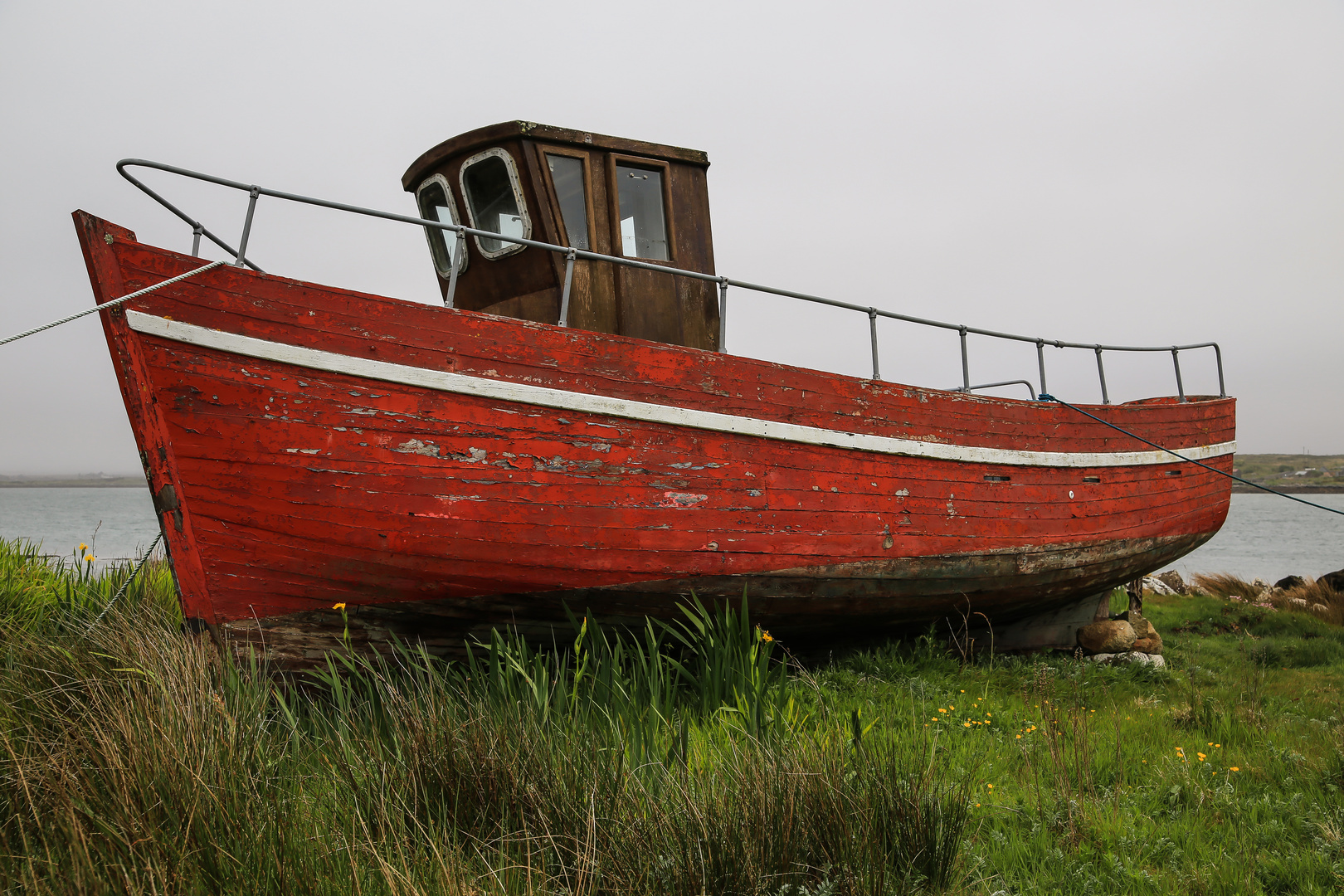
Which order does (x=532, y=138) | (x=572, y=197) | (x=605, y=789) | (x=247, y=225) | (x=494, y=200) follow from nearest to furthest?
(x=605, y=789) → (x=247, y=225) → (x=532, y=138) → (x=572, y=197) → (x=494, y=200)

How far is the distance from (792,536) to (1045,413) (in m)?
3.12

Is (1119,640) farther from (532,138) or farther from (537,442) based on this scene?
(532,138)

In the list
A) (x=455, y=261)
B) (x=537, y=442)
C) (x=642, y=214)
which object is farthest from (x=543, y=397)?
(x=642, y=214)

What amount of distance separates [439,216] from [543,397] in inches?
96.6

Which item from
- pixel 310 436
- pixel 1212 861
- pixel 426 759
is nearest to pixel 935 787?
pixel 1212 861

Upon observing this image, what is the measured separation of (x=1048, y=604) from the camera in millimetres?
7879

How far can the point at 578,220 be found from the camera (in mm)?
5535

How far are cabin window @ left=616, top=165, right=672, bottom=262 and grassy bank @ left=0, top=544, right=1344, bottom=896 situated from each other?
9.34 feet

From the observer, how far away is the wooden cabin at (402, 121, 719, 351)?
5375mm

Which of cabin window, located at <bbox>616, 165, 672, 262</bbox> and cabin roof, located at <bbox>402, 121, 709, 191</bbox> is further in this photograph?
cabin window, located at <bbox>616, 165, 672, 262</bbox>

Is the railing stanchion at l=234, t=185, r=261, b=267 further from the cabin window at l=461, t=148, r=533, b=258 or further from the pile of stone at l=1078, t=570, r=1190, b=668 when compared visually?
the pile of stone at l=1078, t=570, r=1190, b=668

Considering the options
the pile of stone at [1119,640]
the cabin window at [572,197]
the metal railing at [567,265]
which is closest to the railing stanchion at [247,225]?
the metal railing at [567,265]

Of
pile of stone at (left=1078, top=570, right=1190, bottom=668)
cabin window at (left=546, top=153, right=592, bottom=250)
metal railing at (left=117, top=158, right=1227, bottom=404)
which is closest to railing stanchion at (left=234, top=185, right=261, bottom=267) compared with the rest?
metal railing at (left=117, top=158, right=1227, bottom=404)

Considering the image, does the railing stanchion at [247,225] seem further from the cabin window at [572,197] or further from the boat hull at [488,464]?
the cabin window at [572,197]
